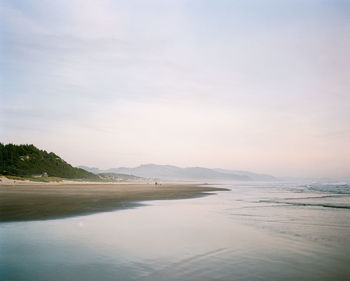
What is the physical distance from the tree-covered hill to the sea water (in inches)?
3005

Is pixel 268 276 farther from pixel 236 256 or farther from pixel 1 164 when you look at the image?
pixel 1 164

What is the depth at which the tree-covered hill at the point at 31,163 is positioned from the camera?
3222 inches

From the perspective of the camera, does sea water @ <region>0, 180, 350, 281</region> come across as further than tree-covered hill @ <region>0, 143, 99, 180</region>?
No

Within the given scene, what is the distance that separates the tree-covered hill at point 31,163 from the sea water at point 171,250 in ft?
250

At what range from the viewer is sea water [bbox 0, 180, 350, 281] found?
773 centimetres

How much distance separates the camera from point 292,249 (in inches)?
420

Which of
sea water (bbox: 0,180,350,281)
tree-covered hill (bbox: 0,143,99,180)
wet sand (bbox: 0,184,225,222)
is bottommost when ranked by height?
wet sand (bbox: 0,184,225,222)

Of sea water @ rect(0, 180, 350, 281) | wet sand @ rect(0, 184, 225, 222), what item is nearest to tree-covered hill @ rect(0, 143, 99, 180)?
wet sand @ rect(0, 184, 225, 222)

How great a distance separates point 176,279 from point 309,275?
12.0 ft

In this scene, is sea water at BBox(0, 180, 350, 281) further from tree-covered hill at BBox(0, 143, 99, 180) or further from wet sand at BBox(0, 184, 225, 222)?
tree-covered hill at BBox(0, 143, 99, 180)

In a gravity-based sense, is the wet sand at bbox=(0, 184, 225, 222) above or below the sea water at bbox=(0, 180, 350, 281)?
below

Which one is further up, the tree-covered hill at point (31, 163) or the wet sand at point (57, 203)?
the tree-covered hill at point (31, 163)

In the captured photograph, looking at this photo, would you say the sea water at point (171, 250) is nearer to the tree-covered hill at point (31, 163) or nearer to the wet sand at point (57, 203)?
the wet sand at point (57, 203)

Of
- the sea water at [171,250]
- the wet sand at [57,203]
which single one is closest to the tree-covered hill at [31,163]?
the wet sand at [57,203]
